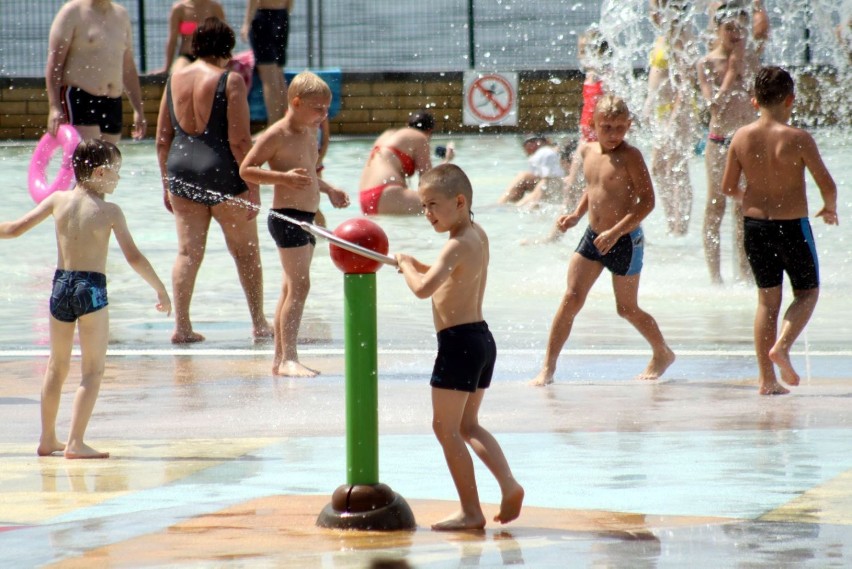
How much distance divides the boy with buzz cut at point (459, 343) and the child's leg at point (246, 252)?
4.20 meters

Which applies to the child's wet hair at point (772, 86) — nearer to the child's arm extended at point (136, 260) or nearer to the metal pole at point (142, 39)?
the child's arm extended at point (136, 260)

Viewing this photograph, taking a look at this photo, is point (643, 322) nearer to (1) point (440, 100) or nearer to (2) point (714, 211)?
(2) point (714, 211)

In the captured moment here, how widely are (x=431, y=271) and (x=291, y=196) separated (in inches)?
125

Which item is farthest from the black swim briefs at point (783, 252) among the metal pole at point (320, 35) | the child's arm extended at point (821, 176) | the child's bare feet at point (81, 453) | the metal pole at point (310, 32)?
the metal pole at point (310, 32)

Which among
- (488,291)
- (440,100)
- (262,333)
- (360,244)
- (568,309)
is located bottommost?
(488,291)

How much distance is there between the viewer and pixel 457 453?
4.52m

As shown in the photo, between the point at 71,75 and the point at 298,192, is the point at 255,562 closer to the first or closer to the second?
the point at 298,192

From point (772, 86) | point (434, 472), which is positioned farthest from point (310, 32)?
point (434, 472)

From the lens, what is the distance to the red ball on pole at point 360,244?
173 inches

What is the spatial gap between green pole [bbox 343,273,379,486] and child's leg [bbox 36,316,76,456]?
5.62 ft

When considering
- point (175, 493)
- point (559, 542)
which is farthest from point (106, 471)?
point (559, 542)

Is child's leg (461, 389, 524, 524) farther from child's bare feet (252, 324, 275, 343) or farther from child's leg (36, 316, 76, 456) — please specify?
child's bare feet (252, 324, 275, 343)

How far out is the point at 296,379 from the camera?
7371mm

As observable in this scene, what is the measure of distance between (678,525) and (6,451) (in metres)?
2.73
